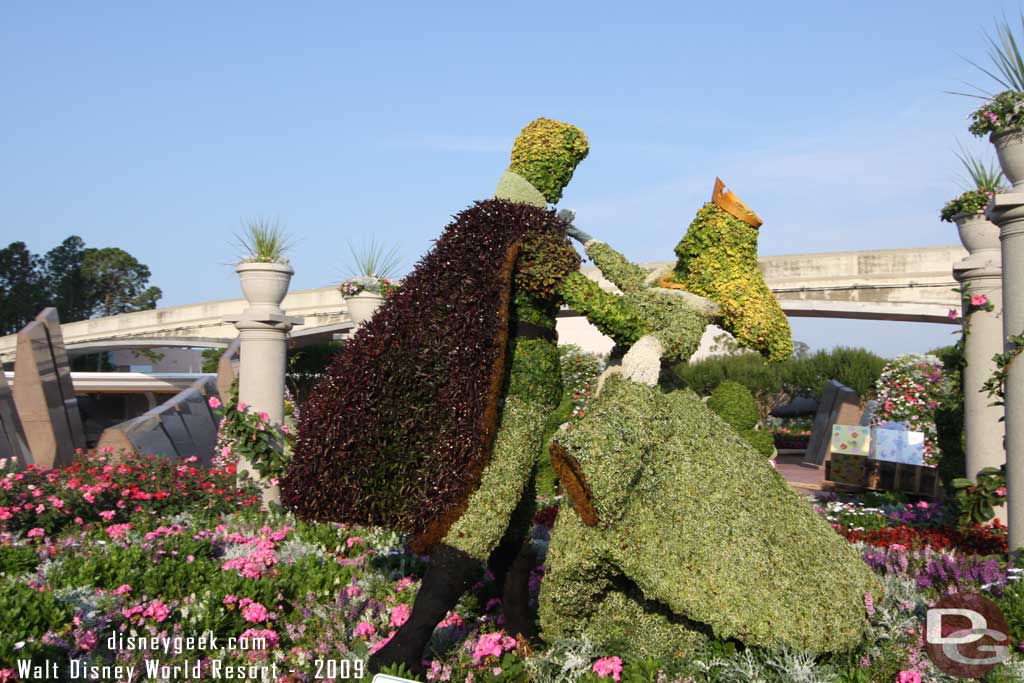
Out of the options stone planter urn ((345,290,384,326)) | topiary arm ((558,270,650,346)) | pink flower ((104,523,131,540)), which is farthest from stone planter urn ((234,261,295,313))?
topiary arm ((558,270,650,346))

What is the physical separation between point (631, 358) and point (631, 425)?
0.36 meters

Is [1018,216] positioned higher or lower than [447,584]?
higher

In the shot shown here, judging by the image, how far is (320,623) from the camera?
4.42 m

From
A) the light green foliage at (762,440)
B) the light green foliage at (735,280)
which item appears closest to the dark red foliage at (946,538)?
the light green foliage at (762,440)

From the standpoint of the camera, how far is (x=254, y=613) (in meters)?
4.33

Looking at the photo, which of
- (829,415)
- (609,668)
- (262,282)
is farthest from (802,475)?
(609,668)

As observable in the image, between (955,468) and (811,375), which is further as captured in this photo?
(811,375)

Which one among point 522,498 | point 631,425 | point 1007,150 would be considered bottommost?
point 522,498

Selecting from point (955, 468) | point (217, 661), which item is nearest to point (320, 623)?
point (217, 661)

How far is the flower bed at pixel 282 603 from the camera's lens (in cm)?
348

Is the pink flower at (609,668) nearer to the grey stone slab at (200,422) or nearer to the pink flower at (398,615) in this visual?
the pink flower at (398,615)

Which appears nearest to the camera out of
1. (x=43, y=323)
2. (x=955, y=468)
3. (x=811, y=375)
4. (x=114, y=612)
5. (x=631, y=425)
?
(x=631, y=425)

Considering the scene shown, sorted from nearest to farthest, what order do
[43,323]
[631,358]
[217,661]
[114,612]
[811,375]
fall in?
[631,358], [217,661], [114,612], [43,323], [811,375]

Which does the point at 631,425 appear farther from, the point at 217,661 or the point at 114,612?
the point at 114,612
